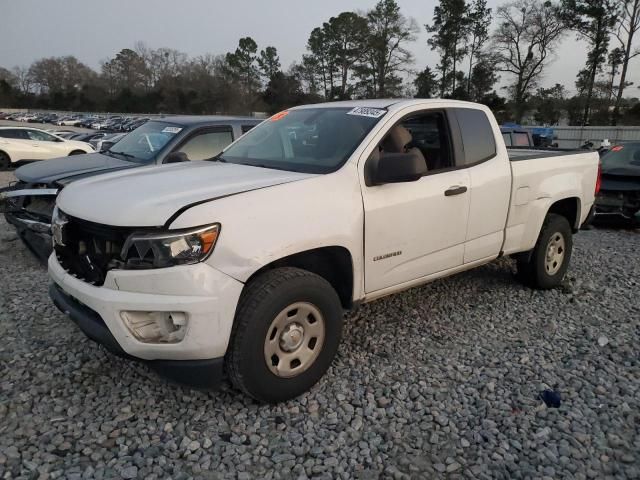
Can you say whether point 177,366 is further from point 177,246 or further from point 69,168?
point 69,168

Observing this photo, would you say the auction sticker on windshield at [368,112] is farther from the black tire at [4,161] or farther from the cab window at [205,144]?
the black tire at [4,161]

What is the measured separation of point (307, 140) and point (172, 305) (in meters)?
1.77

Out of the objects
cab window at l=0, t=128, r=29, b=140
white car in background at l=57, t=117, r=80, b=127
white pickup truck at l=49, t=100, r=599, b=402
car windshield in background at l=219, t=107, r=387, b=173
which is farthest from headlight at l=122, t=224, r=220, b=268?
white car in background at l=57, t=117, r=80, b=127

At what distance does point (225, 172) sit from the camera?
3.38 metres

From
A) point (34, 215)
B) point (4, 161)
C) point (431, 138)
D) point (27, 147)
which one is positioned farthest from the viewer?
point (27, 147)

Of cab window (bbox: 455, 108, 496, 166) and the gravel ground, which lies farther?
cab window (bbox: 455, 108, 496, 166)

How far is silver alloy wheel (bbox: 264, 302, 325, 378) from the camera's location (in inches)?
113

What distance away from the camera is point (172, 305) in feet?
8.19

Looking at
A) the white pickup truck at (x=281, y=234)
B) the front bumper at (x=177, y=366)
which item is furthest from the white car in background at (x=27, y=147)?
the front bumper at (x=177, y=366)

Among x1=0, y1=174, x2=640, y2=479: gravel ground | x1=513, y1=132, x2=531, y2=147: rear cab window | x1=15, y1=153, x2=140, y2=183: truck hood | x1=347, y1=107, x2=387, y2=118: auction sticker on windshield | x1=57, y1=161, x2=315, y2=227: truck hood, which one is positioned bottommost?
x1=0, y1=174, x2=640, y2=479: gravel ground

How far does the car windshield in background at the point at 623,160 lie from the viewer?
8.54 metres

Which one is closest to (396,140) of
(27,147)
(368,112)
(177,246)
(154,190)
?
(368,112)

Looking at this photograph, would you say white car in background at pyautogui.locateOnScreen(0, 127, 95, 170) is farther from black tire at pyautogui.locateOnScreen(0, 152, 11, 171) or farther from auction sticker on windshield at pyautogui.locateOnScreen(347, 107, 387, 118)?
auction sticker on windshield at pyautogui.locateOnScreen(347, 107, 387, 118)

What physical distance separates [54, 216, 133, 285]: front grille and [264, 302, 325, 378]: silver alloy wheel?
939mm
